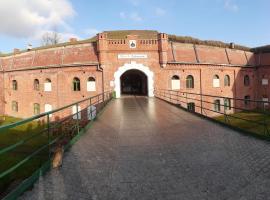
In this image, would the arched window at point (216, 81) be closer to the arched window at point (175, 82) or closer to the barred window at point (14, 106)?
the arched window at point (175, 82)

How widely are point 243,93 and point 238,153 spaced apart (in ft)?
94.5

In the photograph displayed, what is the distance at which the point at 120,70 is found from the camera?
23359 millimetres

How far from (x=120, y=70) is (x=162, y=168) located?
19541 millimetres

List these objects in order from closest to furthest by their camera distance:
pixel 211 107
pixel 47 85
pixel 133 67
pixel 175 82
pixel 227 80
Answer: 1. pixel 133 67
2. pixel 175 82
3. pixel 47 85
4. pixel 211 107
5. pixel 227 80

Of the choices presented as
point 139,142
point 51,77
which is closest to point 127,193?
point 139,142

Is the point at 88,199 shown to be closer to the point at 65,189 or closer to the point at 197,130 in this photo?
the point at 65,189

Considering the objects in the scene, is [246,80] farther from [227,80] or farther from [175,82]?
[175,82]

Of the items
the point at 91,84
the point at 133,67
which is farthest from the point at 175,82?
the point at 91,84

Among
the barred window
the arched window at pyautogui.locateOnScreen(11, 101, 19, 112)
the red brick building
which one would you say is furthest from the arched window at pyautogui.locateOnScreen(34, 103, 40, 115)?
the barred window

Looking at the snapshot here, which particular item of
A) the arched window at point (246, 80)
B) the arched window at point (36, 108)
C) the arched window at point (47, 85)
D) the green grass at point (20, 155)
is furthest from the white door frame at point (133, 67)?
the arched window at point (246, 80)

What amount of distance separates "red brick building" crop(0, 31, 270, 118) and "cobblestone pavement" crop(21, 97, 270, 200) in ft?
55.7

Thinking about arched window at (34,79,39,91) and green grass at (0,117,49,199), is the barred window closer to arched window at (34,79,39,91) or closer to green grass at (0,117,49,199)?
arched window at (34,79,39,91)

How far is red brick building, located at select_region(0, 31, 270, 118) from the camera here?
76.8ft

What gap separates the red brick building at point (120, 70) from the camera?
76.8ft
